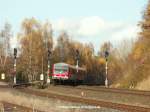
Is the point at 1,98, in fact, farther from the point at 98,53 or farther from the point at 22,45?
the point at 98,53

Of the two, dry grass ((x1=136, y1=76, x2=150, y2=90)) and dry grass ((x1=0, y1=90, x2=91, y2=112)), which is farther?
dry grass ((x1=136, y1=76, x2=150, y2=90))

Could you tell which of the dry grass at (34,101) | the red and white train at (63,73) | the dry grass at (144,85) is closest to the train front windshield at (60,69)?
the red and white train at (63,73)

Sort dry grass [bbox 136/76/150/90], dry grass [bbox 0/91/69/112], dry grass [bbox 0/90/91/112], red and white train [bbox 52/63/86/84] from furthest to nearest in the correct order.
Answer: red and white train [bbox 52/63/86/84] < dry grass [bbox 136/76/150/90] < dry grass [bbox 0/91/69/112] < dry grass [bbox 0/90/91/112]

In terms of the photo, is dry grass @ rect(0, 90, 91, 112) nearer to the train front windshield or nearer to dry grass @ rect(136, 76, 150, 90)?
dry grass @ rect(136, 76, 150, 90)

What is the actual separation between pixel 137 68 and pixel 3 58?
55502mm

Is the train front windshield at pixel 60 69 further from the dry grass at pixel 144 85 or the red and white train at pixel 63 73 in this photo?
the dry grass at pixel 144 85

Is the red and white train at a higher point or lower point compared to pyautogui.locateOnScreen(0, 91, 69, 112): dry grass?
higher

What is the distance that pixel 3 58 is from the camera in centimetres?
10738

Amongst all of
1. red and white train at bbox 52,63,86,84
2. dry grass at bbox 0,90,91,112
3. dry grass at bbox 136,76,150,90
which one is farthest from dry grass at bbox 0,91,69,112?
red and white train at bbox 52,63,86,84

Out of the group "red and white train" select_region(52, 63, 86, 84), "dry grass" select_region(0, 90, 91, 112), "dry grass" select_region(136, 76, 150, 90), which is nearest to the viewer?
"dry grass" select_region(0, 90, 91, 112)

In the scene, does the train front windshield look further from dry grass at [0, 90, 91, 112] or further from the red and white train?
dry grass at [0, 90, 91, 112]

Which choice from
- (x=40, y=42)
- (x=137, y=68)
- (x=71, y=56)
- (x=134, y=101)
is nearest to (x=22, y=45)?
(x=40, y=42)

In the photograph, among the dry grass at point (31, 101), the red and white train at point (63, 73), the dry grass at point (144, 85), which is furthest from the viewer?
the red and white train at point (63, 73)

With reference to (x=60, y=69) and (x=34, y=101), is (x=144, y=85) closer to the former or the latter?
(x=60, y=69)
